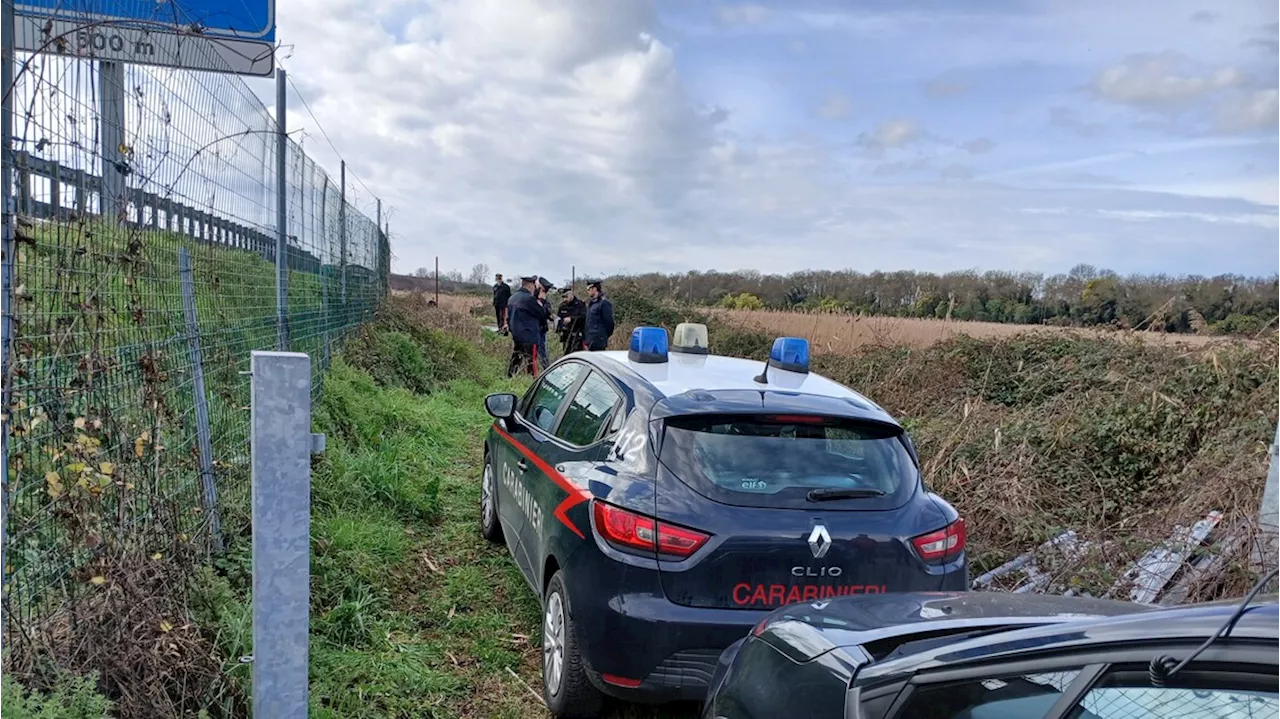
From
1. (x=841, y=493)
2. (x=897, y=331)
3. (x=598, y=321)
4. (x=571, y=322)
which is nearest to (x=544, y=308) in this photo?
(x=598, y=321)

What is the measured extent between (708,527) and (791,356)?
148cm

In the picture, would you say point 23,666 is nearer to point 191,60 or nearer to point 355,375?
point 191,60

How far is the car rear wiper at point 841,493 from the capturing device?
125 inches

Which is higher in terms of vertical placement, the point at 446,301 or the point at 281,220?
the point at 281,220

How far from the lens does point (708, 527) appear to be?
3033 millimetres

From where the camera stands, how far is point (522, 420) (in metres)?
4.91

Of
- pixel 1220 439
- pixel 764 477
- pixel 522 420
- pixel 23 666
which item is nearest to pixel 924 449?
pixel 1220 439

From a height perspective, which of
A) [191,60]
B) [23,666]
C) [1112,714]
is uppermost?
[191,60]

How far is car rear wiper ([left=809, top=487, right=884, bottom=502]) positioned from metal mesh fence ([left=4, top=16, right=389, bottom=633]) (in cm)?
251

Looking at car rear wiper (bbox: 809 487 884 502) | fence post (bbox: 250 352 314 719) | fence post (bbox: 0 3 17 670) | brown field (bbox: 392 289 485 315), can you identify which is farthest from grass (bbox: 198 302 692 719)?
brown field (bbox: 392 289 485 315)

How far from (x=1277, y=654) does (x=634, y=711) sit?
280cm

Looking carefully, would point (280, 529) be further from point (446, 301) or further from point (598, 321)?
point (446, 301)

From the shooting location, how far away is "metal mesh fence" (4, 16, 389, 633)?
8.16 feet

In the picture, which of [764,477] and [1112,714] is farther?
[764,477]
